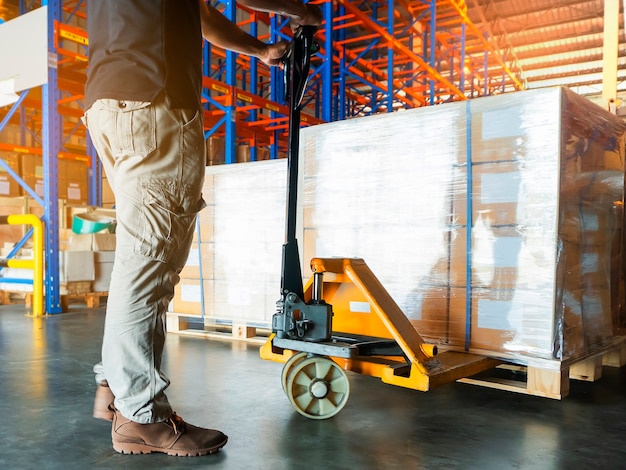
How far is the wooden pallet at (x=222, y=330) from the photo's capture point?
396 cm

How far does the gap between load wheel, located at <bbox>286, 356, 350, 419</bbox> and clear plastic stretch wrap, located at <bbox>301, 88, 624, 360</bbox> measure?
0.74 m

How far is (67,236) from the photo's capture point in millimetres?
6750

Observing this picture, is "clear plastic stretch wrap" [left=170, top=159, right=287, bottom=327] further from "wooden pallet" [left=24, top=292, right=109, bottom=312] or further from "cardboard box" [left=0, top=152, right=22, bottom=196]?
"cardboard box" [left=0, top=152, right=22, bottom=196]

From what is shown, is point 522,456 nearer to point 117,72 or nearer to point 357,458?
point 357,458

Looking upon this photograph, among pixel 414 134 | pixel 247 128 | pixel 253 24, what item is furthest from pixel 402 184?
pixel 247 128

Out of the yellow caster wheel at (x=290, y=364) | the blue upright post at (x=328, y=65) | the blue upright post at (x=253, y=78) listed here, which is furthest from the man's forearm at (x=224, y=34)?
the blue upright post at (x=328, y=65)

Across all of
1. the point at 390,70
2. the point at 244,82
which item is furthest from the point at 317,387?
the point at 244,82

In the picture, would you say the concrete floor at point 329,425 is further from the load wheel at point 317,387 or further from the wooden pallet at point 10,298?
the wooden pallet at point 10,298

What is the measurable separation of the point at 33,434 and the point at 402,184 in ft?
6.63

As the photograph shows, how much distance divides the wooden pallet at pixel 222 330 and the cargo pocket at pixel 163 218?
210cm

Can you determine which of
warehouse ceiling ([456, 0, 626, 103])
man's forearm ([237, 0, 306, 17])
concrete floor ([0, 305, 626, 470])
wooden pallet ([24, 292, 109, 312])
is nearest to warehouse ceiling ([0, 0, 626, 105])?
warehouse ceiling ([456, 0, 626, 103])

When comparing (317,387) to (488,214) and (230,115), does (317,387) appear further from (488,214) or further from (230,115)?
(230,115)

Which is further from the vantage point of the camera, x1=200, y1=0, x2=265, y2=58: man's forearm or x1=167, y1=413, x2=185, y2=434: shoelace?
x1=200, y1=0, x2=265, y2=58: man's forearm

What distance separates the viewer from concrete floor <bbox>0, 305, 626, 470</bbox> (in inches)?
72.2
